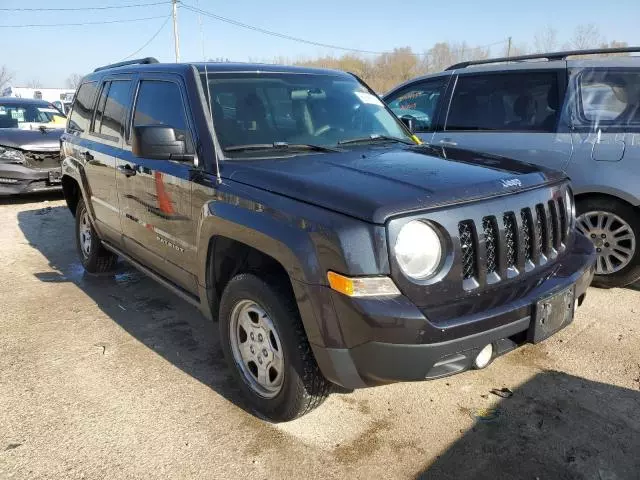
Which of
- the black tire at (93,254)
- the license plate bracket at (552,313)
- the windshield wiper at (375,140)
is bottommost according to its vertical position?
the black tire at (93,254)

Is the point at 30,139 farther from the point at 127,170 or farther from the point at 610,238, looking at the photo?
Answer: the point at 610,238

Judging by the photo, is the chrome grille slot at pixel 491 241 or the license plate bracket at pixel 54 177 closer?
the chrome grille slot at pixel 491 241

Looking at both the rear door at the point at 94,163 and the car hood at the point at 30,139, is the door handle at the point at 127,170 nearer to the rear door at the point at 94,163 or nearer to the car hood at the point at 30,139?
the rear door at the point at 94,163

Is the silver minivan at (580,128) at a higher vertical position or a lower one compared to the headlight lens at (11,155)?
higher

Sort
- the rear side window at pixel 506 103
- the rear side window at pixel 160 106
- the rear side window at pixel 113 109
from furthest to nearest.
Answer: the rear side window at pixel 506 103
the rear side window at pixel 113 109
the rear side window at pixel 160 106

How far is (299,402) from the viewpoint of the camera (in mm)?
2641

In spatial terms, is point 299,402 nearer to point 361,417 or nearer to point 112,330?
point 361,417

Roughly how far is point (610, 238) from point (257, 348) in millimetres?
3402

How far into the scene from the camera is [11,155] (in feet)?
27.9

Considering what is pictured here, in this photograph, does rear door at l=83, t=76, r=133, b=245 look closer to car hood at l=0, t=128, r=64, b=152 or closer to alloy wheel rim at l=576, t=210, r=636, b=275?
alloy wheel rim at l=576, t=210, r=636, b=275

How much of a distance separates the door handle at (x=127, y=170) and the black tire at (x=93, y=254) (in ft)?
4.42

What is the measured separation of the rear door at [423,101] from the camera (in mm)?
5637

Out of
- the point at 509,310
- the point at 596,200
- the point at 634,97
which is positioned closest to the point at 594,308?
the point at 596,200

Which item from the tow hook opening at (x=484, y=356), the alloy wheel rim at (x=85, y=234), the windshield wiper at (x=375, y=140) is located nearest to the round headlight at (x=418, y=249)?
the tow hook opening at (x=484, y=356)
